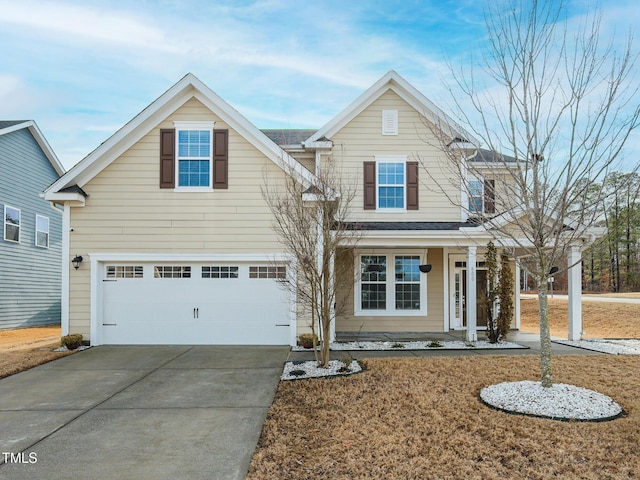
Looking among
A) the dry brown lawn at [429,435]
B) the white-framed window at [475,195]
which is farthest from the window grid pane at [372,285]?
the dry brown lawn at [429,435]

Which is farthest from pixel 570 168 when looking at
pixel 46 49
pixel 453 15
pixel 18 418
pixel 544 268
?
pixel 46 49

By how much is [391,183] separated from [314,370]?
22.8ft

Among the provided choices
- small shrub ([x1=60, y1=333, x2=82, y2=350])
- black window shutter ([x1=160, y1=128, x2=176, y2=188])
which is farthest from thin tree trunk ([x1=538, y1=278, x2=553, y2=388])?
small shrub ([x1=60, y1=333, x2=82, y2=350])

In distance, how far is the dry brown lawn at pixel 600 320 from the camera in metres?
15.3

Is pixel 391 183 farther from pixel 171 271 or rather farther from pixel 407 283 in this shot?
pixel 171 271

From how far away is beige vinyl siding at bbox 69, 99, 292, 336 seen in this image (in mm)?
11289

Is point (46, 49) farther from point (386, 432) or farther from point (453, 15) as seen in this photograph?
point (386, 432)

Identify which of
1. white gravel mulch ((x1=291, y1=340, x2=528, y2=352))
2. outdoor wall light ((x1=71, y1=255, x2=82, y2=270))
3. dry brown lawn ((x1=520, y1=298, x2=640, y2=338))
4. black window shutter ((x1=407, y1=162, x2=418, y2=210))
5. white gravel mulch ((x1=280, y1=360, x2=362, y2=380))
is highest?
black window shutter ((x1=407, y1=162, x2=418, y2=210))

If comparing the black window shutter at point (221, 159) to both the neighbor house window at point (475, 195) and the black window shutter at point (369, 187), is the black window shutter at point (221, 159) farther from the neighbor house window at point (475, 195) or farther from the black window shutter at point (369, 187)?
the neighbor house window at point (475, 195)

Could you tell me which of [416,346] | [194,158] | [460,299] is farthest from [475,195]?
[194,158]

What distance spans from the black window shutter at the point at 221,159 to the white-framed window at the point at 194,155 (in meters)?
0.12

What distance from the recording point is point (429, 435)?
16.7ft

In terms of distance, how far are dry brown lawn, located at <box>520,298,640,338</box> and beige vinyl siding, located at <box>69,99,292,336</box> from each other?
10.2 metres

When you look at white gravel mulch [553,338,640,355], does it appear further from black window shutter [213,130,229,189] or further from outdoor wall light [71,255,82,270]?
outdoor wall light [71,255,82,270]
